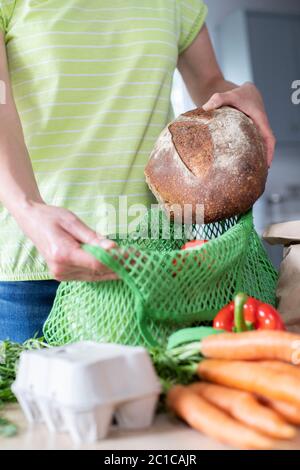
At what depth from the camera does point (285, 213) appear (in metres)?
3.94

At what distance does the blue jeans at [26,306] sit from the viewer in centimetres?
126

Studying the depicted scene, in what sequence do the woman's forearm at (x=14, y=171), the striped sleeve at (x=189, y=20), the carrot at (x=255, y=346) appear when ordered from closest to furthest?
the carrot at (x=255, y=346)
the woman's forearm at (x=14, y=171)
the striped sleeve at (x=189, y=20)

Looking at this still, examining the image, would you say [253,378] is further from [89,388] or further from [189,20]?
[189,20]

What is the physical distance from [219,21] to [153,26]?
2.79 metres

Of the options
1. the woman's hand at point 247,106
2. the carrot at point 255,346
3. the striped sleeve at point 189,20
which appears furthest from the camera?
the striped sleeve at point 189,20

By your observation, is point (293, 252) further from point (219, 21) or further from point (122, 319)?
point (219, 21)

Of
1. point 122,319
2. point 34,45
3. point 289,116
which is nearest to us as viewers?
point 122,319

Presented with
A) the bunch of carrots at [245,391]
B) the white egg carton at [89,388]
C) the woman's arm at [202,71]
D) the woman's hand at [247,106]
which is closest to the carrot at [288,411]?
the bunch of carrots at [245,391]

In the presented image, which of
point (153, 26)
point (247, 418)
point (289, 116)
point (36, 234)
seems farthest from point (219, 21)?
point (247, 418)

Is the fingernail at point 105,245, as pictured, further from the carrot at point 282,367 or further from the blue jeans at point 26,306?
the blue jeans at point 26,306

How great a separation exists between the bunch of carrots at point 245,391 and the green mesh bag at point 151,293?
108 millimetres

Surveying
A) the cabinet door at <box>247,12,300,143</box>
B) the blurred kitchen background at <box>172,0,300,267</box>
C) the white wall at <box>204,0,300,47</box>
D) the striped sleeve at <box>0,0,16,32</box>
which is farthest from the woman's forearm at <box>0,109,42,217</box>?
the white wall at <box>204,0,300,47</box>

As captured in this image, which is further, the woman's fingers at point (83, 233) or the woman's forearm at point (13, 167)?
the woman's forearm at point (13, 167)

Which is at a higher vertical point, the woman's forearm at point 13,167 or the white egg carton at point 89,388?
the woman's forearm at point 13,167
